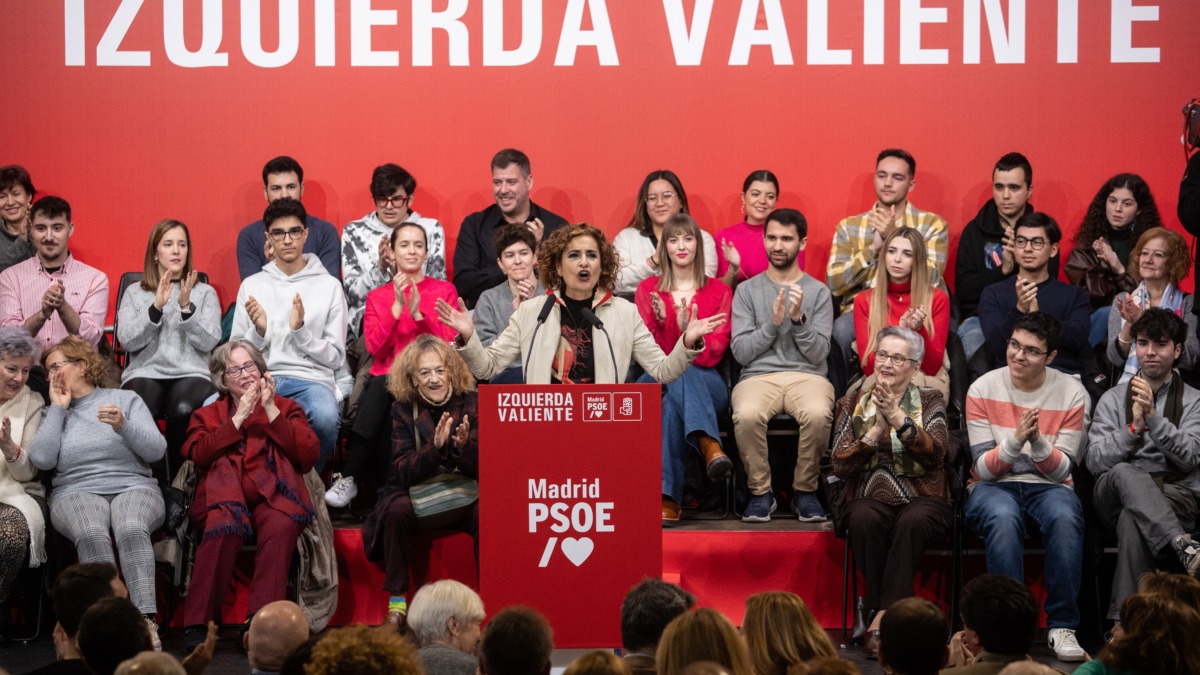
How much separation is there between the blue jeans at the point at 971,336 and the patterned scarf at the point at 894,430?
0.94m

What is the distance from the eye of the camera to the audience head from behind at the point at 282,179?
703cm

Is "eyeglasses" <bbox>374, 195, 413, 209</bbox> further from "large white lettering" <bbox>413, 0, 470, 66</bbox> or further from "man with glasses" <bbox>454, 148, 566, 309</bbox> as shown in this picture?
"large white lettering" <bbox>413, 0, 470, 66</bbox>

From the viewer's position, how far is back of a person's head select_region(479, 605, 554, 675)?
3123mm

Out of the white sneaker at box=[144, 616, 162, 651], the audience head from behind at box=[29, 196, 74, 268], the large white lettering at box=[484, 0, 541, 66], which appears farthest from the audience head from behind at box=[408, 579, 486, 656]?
the large white lettering at box=[484, 0, 541, 66]

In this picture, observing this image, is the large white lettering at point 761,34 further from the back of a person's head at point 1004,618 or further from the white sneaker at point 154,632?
the back of a person's head at point 1004,618

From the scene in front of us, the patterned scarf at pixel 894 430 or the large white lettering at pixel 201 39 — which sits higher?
the large white lettering at pixel 201 39

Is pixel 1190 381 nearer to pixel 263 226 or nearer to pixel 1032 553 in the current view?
pixel 1032 553

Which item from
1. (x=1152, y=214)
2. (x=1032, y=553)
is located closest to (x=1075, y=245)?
(x=1152, y=214)

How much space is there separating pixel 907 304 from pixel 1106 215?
53.2 inches

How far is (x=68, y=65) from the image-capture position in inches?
297

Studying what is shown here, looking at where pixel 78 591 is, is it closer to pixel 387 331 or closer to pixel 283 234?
pixel 387 331

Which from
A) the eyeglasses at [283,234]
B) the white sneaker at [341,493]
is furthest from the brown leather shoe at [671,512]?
the eyeglasses at [283,234]

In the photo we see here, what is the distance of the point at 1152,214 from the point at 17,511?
5.51m

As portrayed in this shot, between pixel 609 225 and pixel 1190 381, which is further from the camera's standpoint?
pixel 609 225
